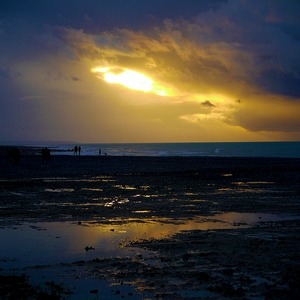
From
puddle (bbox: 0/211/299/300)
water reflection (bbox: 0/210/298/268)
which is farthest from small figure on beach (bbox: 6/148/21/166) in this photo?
water reflection (bbox: 0/210/298/268)

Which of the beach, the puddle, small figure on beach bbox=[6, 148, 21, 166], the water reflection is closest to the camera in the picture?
the beach

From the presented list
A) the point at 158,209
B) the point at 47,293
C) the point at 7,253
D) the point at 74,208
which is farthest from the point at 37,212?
the point at 47,293

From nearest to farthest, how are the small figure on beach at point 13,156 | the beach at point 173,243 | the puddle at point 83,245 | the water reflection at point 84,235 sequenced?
the beach at point 173,243
the puddle at point 83,245
the water reflection at point 84,235
the small figure on beach at point 13,156

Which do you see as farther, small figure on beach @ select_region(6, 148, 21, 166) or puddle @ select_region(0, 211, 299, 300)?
small figure on beach @ select_region(6, 148, 21, 166)

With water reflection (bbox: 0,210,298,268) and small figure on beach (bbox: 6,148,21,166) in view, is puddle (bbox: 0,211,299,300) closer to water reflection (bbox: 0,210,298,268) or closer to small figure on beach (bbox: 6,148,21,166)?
water reflection (bbox: 0,210,298,268)

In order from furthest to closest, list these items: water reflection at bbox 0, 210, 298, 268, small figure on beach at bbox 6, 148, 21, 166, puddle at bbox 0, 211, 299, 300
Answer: small figure on beach at bbox 6, 148, 21, 166 → water reflection at bbox 0, 210, 298, 268 → puddle at bbox 0, 211, 299, 300

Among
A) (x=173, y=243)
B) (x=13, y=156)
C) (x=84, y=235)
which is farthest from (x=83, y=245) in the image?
(x=13, y=156)

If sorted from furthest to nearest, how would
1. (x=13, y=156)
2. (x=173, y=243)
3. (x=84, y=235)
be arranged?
(x=13, y=156) → (x=84, y=235) → (x=173, y=243)

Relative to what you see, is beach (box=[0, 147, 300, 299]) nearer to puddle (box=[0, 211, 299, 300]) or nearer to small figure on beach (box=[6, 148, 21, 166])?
puddle (box=[0, 211, 299, 300])

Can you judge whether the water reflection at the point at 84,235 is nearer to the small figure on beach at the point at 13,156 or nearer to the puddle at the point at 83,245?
the puddle at the point at 83,245

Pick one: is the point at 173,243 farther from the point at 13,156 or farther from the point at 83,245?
the point at 13,156

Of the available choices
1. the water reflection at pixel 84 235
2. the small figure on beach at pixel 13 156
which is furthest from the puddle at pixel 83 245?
the small figure on beach at pixel 13 156

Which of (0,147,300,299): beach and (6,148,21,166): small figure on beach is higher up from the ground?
(6,148,21,166): small figure on beach

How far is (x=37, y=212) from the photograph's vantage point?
59.6ft
